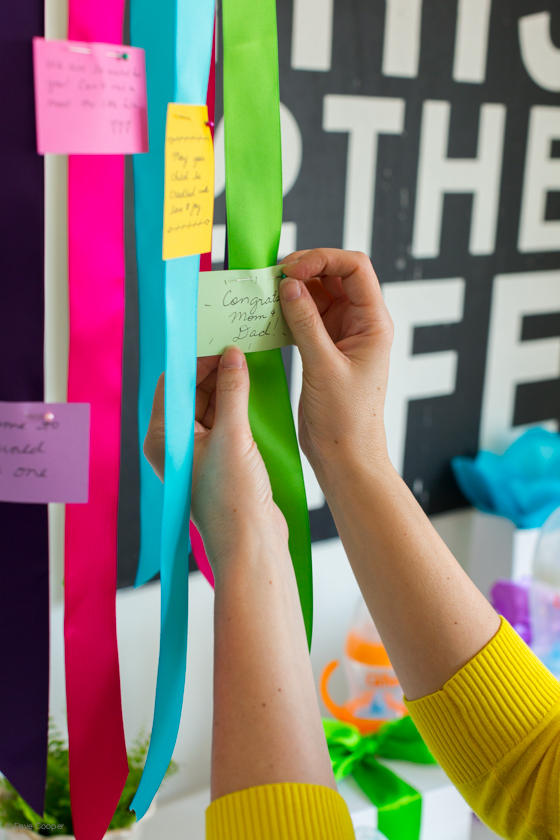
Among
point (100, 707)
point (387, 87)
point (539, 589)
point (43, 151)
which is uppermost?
point (387, 87)

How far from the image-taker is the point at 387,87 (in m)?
1.32

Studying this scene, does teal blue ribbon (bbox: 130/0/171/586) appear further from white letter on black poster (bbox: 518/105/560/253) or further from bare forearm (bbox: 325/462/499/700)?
white letter on black poster (bbox: 518/105/560/253)

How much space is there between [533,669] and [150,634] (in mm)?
727

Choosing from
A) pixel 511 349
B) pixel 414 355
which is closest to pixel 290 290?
pixel 414 355

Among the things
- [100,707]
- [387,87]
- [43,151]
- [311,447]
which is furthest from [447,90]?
[100,707]

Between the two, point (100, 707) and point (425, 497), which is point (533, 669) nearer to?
point (100, 707)

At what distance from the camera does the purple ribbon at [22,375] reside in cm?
53

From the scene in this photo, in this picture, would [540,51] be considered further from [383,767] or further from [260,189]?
[383,767]

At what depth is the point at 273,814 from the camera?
0.50m

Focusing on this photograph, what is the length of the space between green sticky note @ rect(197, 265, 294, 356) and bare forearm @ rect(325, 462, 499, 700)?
0.16 m

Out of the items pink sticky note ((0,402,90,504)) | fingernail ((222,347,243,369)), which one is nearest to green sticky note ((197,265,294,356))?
fingernail ((222,347,243,369))

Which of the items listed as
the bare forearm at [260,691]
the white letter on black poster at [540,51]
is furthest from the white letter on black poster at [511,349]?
the bare forearm at [260,691]

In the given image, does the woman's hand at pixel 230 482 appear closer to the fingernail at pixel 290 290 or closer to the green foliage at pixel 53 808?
the fingernail at pixel 290 290

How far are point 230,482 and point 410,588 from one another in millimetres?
199
